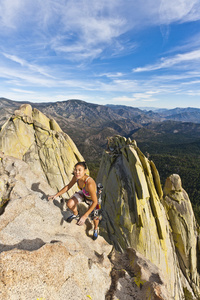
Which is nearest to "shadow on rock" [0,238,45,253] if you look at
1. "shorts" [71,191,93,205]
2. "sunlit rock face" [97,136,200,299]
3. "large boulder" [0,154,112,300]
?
"large boulder" [0,154,112,300]

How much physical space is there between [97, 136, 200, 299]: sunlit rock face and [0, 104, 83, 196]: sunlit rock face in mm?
7771

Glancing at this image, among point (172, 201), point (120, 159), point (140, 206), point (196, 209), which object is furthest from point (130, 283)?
point (196, 209)

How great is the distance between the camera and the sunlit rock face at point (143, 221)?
15.3 metres

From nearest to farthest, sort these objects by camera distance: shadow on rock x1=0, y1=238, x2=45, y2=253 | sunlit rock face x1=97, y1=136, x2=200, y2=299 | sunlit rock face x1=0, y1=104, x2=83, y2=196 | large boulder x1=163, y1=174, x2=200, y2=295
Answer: shadow on rock x1=0, y1=238, x2=45, y2=253 → sunlit rock face x1=97, y1=136, x2=200, y2=299 → large boulder x1=163, y1=174, x2=200, y2=295 → sunlit rock face x1=0, y1=104, x2=83, y2=196

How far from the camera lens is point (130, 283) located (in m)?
6.17

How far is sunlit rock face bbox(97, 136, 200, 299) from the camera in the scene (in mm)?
15320

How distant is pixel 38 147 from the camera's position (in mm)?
21516

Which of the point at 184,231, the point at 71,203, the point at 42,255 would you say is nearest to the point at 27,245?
the point at 42,255

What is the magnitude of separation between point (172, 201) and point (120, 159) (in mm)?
9037

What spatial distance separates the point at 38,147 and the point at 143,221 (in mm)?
16805

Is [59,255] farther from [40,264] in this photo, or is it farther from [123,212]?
[123,212]

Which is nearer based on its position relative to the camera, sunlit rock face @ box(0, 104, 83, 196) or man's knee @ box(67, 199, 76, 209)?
man's knee @ box(67, 199, 76, 209)

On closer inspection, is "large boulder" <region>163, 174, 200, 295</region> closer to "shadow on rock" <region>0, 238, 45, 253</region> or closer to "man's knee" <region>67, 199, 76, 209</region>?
"man's knee" <region>67, 199, 76, 209</region>

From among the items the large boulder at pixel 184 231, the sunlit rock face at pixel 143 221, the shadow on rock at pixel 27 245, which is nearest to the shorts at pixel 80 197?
the shadow on rock at pixel 27 245
